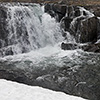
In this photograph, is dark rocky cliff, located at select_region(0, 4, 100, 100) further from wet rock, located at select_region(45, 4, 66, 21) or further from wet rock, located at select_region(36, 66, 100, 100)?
wet rock, located at select_region(45, 4, 66, 21)

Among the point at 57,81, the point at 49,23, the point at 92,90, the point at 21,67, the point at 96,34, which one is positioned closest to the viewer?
the point at 92,90

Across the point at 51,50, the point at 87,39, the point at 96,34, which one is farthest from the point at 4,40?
the point at 96,34

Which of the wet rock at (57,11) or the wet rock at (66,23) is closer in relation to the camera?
the wet rock at (66,23)

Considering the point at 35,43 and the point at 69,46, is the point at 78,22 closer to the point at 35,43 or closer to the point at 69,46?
the point at 69,46

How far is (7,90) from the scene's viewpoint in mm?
6234

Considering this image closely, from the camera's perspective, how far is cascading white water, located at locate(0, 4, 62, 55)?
16936 millimetres

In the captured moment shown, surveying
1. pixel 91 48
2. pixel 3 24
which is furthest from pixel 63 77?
pixel 3 24

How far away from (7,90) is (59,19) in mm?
14722

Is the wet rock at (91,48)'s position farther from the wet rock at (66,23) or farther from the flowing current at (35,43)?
the wet rock at (66,23)

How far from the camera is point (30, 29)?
59.5 feet

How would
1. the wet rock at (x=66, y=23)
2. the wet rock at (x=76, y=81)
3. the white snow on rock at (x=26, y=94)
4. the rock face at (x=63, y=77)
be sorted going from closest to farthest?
the white snow on rock at (x=26, y=94) < the wet rock at (x=76, y=81) < the rock face at (x=63, y=77) < the wet rock at (x=66, y=23)

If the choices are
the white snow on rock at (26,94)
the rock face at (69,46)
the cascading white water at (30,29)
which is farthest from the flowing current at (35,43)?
the white snow on rock at (26,94)

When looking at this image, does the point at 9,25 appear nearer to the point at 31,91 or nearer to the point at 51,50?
the point at 51,50

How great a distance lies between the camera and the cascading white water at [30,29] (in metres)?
16.9
